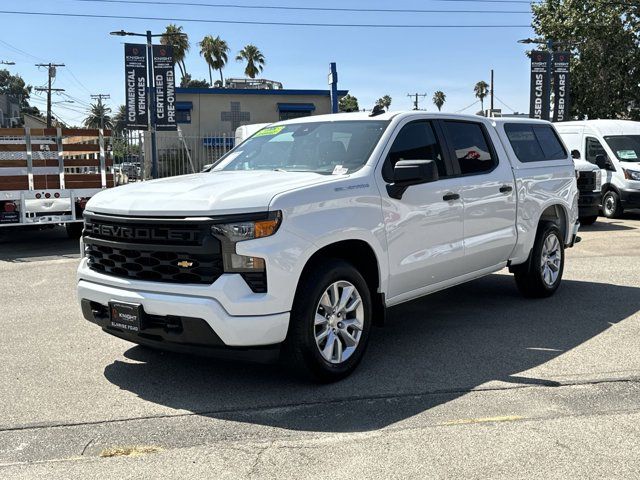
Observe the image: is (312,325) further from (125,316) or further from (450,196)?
(450,196)

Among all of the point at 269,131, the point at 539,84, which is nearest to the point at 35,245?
the point at 269,131

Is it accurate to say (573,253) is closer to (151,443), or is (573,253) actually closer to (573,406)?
(573,406)

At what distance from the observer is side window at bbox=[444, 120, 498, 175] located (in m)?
5.98

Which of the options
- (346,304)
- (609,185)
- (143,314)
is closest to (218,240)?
(143,314)

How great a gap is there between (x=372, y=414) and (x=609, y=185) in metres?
13.9

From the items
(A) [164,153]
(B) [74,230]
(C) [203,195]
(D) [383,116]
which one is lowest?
(B) [74,230]

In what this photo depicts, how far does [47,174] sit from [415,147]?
8.96 metres

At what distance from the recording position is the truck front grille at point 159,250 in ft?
13.7

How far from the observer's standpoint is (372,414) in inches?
162

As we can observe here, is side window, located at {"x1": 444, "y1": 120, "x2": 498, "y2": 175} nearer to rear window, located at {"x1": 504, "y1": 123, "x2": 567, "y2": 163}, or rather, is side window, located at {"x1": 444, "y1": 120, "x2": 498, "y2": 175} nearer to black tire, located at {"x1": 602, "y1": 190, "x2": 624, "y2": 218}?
rear window, located at {"x1": 504, "y1": 123, "x2": 567, "y2": 163}

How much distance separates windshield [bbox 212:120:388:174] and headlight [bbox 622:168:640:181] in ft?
39.2

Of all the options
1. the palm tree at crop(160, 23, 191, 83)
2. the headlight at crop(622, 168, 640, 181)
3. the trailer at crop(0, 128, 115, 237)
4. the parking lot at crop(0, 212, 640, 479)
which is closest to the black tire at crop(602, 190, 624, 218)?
the headlight at crop(622, 168, 640, 181)

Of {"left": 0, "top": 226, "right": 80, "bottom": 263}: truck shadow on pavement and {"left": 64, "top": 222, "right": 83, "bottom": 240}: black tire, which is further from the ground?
{"left": 64, "top": 222, "right": 83, "bottom": 240}: black tire

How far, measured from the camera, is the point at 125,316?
439cm
